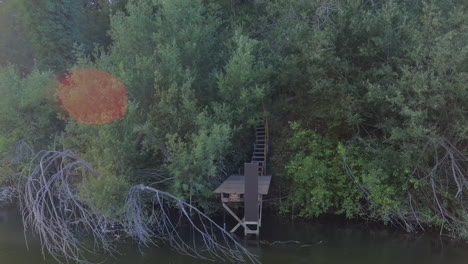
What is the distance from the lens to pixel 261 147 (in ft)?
39.9

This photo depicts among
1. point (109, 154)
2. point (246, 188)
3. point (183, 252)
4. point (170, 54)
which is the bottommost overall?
point (183, 252)

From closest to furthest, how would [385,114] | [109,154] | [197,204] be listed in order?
[109,154] → [385,114] → [197,204]

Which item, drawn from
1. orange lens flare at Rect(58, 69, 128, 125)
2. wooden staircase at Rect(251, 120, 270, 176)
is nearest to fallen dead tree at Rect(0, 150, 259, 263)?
orange lens flare at Rect(58, 69, 128, 125)

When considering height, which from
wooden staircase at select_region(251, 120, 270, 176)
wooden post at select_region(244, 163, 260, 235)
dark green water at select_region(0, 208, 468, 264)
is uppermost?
wooden staircase at select_region(251, 120, 270, 176)

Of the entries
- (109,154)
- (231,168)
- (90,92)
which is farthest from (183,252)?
→ (90,92)

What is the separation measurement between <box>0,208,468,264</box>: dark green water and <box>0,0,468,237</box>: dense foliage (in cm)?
57

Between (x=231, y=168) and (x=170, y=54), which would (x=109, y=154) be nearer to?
(x=170, y=54)

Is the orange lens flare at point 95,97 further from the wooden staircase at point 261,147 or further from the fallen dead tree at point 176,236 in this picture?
the wooden staircase at point 261,147

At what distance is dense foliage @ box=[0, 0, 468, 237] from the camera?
8992 millimetres

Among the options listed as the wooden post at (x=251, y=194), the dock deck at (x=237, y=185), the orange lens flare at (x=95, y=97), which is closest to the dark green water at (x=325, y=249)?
the wooden post at (x=251, y=194)

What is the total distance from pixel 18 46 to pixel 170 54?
10151 mm

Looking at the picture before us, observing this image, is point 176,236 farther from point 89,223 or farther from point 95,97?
point 95,97

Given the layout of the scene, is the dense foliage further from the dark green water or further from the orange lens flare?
the dark green water

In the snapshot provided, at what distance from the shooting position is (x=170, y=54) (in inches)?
393
